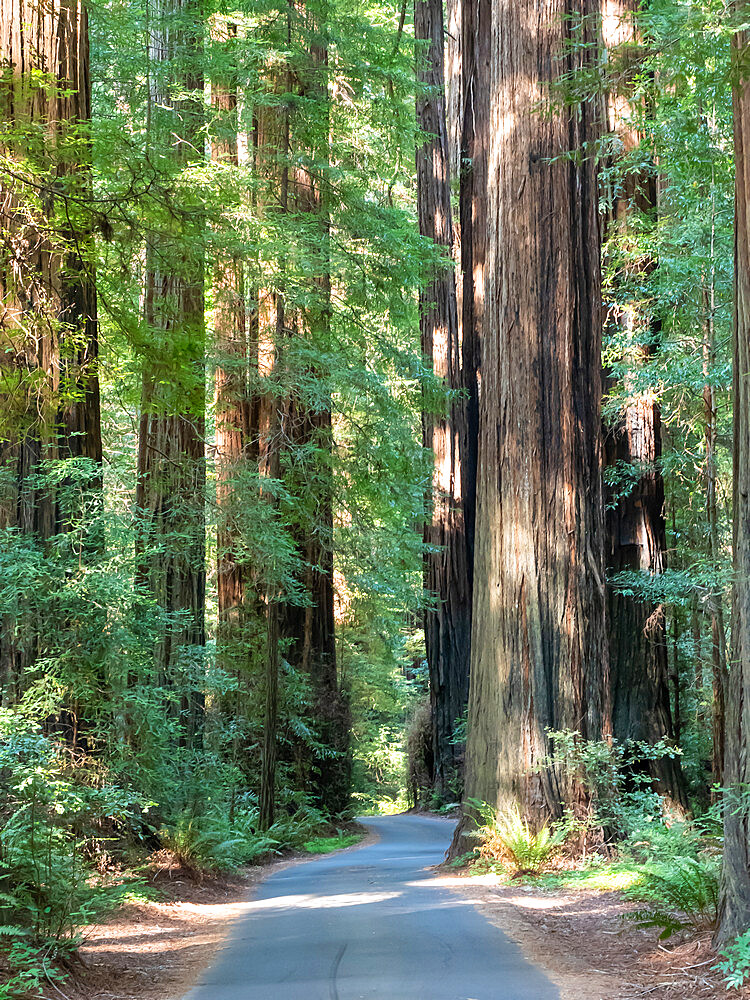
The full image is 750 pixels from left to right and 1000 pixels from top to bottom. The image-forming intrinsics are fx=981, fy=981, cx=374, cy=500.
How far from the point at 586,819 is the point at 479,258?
1445cm

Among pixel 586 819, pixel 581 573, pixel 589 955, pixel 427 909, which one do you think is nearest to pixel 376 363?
pixel 581 573

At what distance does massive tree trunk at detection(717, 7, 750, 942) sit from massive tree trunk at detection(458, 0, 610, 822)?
155 inches

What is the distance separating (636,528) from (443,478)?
26.0ft

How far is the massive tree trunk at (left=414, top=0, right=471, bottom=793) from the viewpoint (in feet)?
66.2

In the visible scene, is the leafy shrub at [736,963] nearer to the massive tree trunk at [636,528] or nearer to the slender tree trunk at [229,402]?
the massive tree trunk at [636,528]

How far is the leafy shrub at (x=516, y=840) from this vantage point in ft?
28.2

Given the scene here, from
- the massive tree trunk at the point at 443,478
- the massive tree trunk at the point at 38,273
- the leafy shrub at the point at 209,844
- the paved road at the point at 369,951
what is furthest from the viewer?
the massive tree trunk at the point at 443,478

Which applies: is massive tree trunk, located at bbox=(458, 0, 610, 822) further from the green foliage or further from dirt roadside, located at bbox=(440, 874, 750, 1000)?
dirt roadside, located at bbox=(440, 874, 750, 1000)

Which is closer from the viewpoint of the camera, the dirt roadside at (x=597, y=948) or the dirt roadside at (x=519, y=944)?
the dirt roadside at (x=597, y=948)

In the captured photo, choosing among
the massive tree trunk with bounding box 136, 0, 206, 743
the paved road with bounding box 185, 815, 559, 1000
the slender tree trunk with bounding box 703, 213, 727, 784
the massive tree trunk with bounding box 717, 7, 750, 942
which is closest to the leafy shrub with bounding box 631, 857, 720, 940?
the massive tree trunk with bounding box 717, 7, 750, 942

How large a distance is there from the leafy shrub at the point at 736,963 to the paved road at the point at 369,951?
839 mm

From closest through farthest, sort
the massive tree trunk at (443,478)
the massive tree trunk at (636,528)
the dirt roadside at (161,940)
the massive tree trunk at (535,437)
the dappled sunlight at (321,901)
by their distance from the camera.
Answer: the dirt roadside at (161,940)
the dappled sunlight at (321,901)
the massive tree trunk at (535,437)
the massive tree trunk at (636,528)
the massive tree trunk at (443,478)

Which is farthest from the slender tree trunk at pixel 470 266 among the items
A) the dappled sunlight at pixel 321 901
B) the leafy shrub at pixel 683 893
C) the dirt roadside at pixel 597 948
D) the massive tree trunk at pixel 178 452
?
the leafy shrub at pixel 683 893

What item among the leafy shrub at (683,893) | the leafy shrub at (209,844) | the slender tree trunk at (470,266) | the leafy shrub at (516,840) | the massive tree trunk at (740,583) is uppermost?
the slender tree trunk at (470,266)
